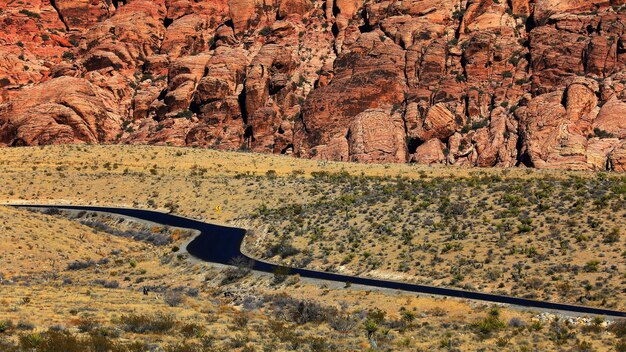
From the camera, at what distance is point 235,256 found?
48.5m

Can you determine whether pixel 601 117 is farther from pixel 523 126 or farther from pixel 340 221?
pixel 340 221

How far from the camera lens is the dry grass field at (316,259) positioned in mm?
26469

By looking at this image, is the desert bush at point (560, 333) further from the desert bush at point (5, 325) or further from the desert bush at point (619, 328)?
the desert bush at point (5, 325)

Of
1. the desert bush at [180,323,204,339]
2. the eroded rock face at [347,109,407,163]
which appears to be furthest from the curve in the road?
the eroded rock face at [347,109,407,163]

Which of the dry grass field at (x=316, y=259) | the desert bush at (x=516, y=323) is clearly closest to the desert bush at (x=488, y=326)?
the dry grass field at (x=316, y=259)

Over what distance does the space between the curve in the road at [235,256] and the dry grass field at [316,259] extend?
141 centimetres

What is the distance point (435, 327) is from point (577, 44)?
226 feet

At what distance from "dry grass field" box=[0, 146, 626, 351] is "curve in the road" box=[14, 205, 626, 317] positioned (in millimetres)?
1412

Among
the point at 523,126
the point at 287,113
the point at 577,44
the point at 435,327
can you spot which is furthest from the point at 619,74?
the point at 435,327

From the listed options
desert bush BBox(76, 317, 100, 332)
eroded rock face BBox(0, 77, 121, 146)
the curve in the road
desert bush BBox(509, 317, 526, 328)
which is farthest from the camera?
eroded rock face BBox(0, 77, 121, 146)

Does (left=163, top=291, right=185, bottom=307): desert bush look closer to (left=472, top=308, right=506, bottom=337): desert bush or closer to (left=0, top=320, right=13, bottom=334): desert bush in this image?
(left=0, top=320, right=13, bottom=334): desert bush

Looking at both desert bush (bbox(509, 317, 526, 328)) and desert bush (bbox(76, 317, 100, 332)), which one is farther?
desert bush (bbox(509, 317, 526, 328))

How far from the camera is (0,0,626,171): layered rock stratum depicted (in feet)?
272

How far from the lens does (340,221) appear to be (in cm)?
5541
